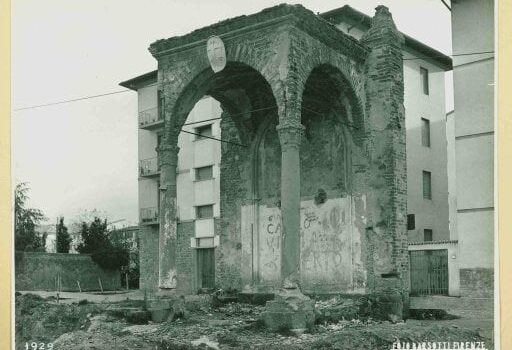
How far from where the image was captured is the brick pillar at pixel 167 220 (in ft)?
41.9

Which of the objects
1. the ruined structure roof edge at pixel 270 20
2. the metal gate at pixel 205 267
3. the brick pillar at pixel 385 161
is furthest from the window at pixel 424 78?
the ruined structure roof edge at pixel 270 20

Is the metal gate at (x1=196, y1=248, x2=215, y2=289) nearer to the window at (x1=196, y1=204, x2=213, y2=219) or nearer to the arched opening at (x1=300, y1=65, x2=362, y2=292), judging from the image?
the window at (x1=196, y1=204, x2=213, y2=219)

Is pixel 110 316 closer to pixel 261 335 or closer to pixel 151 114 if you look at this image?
pixel 261 335

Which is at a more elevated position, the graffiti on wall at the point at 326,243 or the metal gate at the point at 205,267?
the graffiti on wall at the point at 326,243

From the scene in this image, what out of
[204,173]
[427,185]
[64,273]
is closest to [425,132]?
[427,185]

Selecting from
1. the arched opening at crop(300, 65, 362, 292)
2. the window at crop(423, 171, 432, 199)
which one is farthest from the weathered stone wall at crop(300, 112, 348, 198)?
the window at crop(423, 171, 432, 199)

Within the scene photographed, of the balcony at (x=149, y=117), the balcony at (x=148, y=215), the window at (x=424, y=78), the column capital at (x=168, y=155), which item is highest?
the window at (x=424, y=78)

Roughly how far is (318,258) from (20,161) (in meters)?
7.88

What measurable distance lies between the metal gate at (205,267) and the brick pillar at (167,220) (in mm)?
14194

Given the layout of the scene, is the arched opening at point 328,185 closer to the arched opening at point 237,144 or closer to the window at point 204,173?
the arched opening at point 237,144

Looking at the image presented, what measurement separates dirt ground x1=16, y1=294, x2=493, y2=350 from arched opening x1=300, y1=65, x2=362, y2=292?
2.41m

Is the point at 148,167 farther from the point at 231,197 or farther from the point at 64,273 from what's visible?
the point at 231,197

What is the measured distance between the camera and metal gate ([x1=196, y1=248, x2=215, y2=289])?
27.1 metres

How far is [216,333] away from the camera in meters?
10.4
